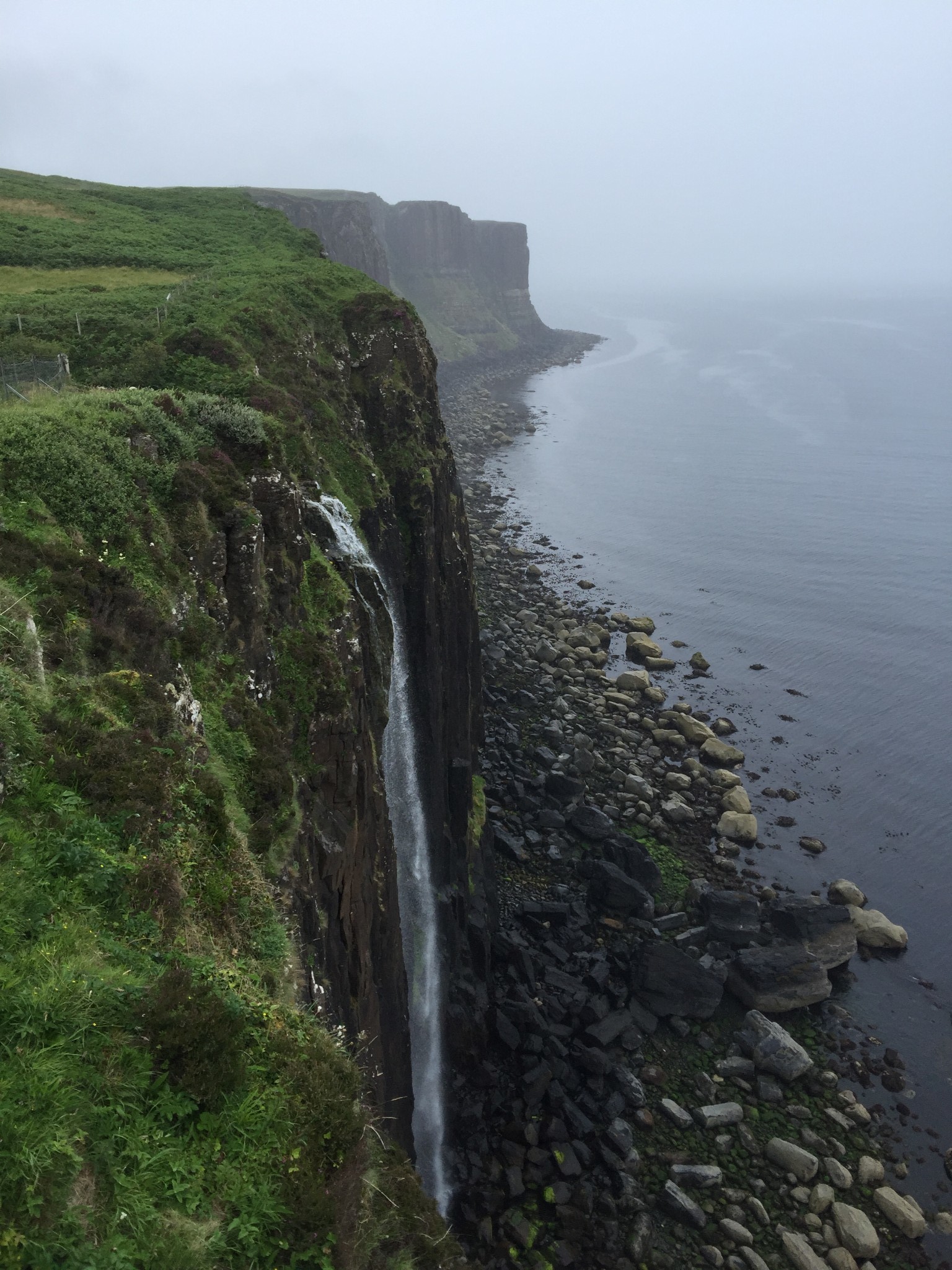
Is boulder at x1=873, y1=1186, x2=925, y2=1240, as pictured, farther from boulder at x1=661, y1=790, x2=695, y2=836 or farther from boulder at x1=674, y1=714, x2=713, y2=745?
boulder at x1=674, y1=714, x2=713, y2=745

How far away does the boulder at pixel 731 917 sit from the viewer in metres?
35.5

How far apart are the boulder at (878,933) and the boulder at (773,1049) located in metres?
7.85

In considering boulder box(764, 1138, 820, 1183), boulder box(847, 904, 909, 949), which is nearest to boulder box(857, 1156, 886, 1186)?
boulder box(764, 1138, 820, 1183)

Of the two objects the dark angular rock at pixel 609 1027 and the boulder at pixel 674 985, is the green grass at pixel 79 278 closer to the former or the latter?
the dark angular rock at pixel 609 1027

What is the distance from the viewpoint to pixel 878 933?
3712 centimetres

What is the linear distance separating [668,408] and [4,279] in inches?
5274

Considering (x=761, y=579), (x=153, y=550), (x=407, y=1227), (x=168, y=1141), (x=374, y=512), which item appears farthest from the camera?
(x=761, y=579)

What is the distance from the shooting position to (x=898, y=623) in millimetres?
69562

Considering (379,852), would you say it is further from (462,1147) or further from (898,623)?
(898,623)

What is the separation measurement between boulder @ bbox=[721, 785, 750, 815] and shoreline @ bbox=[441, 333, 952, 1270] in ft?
0.99

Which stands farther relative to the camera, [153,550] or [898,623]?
[898,623]

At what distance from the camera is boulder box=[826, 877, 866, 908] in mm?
39562

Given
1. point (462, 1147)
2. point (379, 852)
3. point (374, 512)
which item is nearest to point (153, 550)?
point (379, 852)

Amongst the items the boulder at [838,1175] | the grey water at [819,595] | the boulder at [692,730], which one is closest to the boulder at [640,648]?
the grey water at [819,595]
